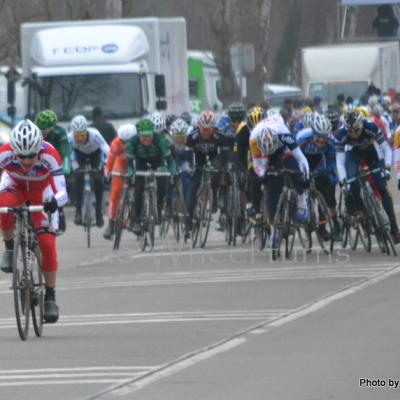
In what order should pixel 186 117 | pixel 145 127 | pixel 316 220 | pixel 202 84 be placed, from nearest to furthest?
1. pixel 316 220
2. pixel 145 127
3. pixel 186 117
4. pixel 202 84

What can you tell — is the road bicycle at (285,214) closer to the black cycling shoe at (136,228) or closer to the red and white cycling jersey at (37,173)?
the black cycling shoe at (136,228)

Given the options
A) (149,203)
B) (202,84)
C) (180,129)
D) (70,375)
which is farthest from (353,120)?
(202,84)

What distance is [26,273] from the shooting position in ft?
45.4

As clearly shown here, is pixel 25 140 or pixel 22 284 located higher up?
pixel 25 140

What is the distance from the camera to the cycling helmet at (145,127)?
2306 cm

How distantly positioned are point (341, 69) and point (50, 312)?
39.4 metres

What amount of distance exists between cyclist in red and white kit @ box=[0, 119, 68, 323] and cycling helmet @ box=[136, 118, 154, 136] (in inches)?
348

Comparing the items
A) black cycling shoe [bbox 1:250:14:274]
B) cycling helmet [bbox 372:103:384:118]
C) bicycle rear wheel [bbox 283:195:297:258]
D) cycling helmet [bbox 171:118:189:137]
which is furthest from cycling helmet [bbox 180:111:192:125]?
black cycling shoe [bbox 1:250:14:274]

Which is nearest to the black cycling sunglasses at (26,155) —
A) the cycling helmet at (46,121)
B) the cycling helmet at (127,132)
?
the cycling helmet at (46,121)

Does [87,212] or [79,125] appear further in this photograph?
[79,125]

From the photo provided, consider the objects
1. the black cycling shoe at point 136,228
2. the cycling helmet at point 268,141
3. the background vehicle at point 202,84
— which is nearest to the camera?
the cycling helmet at point 268,141

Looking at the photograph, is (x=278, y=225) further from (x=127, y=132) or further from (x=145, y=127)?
(x=127, y=132)

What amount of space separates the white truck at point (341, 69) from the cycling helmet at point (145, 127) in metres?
29.7

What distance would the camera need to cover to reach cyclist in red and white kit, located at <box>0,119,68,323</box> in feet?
45.7
